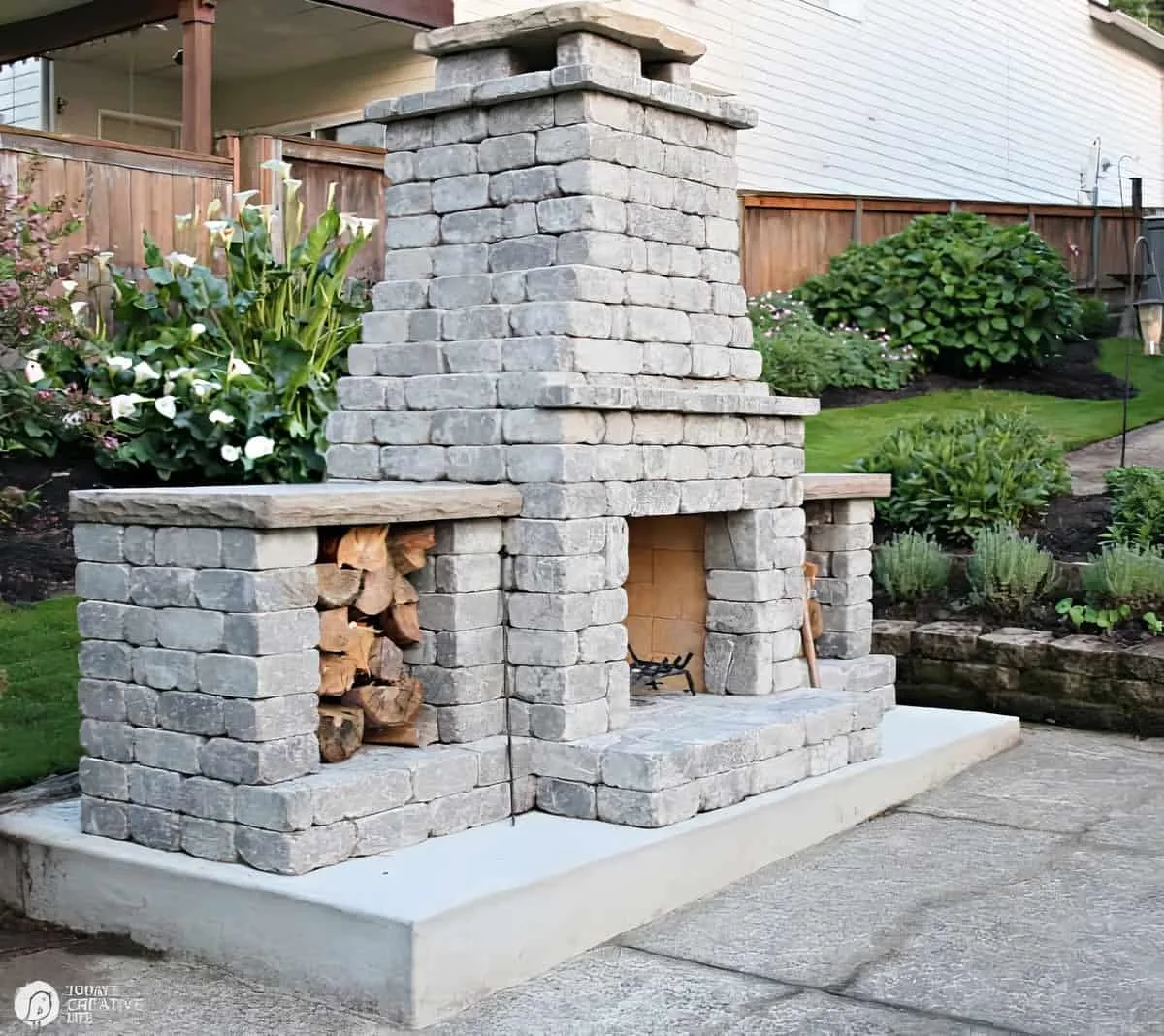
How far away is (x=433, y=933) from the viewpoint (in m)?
4.52

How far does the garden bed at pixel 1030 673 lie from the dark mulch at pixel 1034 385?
4.83m

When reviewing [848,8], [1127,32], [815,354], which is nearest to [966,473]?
[815,354]

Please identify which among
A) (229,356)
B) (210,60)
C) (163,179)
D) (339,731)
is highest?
(210,60)

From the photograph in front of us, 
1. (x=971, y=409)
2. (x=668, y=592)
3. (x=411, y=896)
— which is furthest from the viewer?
(x=971, y=409)

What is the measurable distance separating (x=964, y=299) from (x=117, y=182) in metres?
8.22

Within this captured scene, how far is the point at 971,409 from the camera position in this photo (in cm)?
1320

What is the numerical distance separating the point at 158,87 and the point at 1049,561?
11012 mm

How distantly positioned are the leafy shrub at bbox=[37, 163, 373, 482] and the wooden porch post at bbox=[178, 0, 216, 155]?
2.07 meters

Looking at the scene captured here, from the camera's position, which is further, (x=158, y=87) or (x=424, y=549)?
(x=158, y=87)

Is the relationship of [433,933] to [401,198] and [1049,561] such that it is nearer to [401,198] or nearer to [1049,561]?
[401,198]

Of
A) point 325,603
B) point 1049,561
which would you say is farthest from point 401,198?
point 1049,561

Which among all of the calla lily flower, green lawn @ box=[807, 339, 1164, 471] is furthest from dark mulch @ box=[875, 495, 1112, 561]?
the calla lily flower

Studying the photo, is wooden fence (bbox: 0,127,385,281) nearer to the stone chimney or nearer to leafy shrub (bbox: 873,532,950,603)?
the stone chimney

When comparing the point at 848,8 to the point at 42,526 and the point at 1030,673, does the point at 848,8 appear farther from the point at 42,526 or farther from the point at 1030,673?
the point at 42,526
